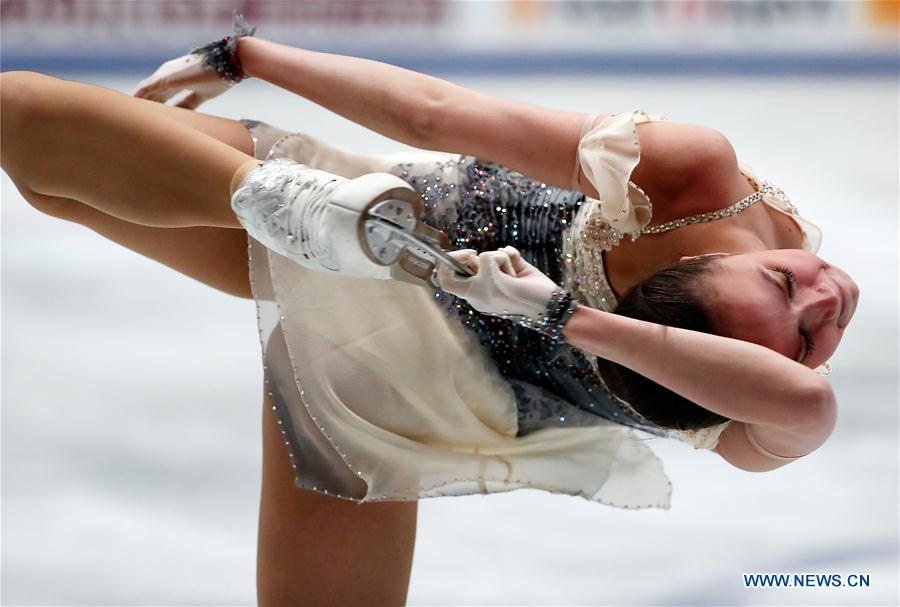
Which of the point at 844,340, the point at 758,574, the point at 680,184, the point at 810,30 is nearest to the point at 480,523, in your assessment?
the point at 758,574

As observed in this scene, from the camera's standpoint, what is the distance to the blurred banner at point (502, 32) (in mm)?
3248

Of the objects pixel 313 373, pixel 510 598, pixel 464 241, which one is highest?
pixel 464 241

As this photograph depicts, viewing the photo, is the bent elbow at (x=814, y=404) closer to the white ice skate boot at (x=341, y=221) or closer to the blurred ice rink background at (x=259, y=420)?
the white ice skate boot at (x=341, y=221)

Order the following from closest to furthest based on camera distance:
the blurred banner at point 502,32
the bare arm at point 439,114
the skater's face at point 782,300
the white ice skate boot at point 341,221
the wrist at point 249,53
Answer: the white ice skate boot at point 341,221
the skater's face at point 782,300
the bare arm at point 439,114
the wrist at point 249,53
the blurred banner at point 502,32

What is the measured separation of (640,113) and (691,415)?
35 centimetres

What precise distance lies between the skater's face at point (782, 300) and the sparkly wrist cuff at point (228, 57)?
2.55 ft

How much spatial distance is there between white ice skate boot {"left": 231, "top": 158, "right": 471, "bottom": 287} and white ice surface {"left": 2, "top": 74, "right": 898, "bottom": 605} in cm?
79

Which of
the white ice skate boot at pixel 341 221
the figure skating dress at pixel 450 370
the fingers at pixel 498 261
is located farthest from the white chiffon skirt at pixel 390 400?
the fingers at pixel 498 261

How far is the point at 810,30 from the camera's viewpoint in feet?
12.1

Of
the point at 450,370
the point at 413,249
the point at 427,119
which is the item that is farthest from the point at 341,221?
the point at 450,370

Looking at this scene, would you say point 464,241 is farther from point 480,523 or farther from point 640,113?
point 480,523

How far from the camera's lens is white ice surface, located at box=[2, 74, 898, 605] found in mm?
1695

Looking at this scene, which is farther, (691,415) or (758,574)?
(758,574)

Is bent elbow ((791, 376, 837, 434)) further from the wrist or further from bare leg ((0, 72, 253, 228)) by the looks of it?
the wrist
